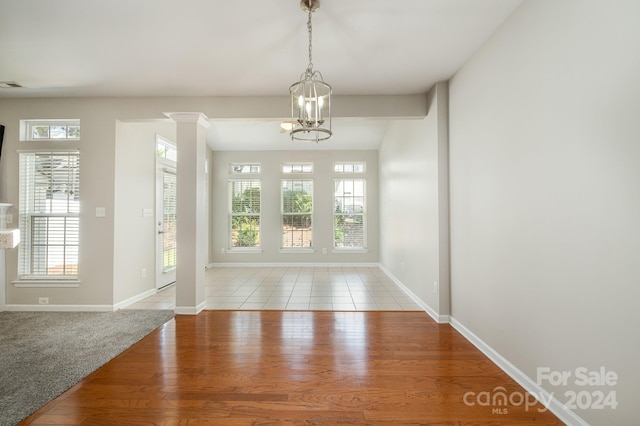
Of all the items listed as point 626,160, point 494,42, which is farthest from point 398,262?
point 626,160

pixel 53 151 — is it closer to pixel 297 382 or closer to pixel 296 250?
pixel 297 382

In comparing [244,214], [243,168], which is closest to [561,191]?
[244,214]

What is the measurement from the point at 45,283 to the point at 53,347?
1488 mm

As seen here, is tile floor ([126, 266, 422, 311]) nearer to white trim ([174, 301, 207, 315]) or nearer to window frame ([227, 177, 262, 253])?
white trim ([174, 301, 207, 315])

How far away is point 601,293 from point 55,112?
5487 mm

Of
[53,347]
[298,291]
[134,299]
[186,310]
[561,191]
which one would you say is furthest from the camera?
[298,291]

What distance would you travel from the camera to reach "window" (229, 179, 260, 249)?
708 centimetres

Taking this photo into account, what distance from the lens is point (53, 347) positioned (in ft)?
8.86

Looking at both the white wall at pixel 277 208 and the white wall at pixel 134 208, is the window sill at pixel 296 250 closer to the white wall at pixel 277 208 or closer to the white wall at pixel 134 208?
the white wall at pixel 277 208

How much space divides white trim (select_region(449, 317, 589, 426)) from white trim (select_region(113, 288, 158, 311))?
13.5 ft

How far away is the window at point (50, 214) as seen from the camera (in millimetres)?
3729

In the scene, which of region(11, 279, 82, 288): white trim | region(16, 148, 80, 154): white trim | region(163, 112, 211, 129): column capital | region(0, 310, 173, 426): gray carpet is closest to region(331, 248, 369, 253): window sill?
region(0, 310, 173, 426): gray carpet

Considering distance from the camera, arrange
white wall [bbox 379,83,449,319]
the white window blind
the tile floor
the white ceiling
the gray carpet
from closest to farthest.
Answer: the gray carpet → the white ceiling → white wall [bbox 379,83,449,319] → the tile floor → the white window blind

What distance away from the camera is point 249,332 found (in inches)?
120
